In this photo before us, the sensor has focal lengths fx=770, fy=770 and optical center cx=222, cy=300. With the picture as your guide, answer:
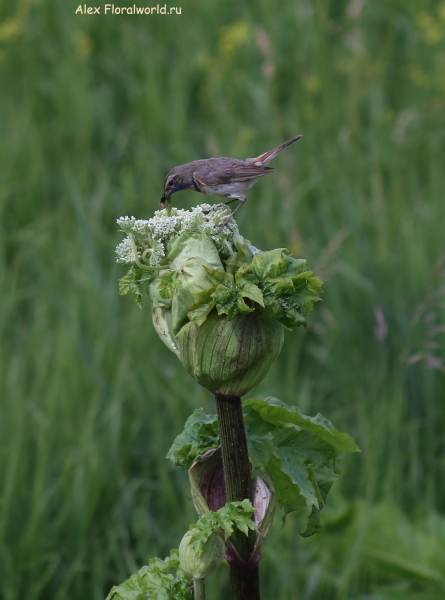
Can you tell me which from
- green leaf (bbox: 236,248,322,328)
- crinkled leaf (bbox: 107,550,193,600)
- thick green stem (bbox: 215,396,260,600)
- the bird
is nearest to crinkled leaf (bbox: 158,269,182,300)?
green leaf (bbox: 236,248,322,328)

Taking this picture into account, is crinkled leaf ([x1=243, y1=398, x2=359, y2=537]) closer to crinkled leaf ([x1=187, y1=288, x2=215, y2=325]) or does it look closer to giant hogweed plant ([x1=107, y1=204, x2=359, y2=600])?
giant hogweed plant ([x1=107, y1=204, x2=359, y2=600])

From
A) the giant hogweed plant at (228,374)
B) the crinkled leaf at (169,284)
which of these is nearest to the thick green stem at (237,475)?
the giant hogweed plant at (228,374)

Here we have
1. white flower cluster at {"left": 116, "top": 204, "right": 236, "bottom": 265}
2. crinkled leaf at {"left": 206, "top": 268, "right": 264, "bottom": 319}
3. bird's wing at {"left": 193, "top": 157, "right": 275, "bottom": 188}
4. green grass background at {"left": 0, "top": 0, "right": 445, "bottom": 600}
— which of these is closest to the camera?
crinkled leaf at {"left": 206, "top": 268, "right": 264, "bottom": 319}

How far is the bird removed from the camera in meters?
2.29

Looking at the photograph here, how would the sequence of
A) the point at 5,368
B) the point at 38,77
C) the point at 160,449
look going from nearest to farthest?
the point at 160,449 < the point at 5,368 < the point at 38,77

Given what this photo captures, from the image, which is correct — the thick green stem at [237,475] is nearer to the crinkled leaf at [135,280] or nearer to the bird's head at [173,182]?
the crinkled leaf at [135,280]

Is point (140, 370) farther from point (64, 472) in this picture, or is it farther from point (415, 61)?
point (415, 61)

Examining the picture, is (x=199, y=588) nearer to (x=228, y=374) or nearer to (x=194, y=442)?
(x=194, y=442)

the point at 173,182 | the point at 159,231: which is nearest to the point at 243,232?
the point at 173,182

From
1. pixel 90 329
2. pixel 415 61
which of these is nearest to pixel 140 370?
pixel 90 329

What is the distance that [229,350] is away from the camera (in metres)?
1.32

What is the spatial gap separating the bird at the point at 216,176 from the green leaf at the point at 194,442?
2.77ft

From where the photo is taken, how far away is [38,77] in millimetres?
5984

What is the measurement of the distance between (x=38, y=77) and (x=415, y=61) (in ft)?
9.98
